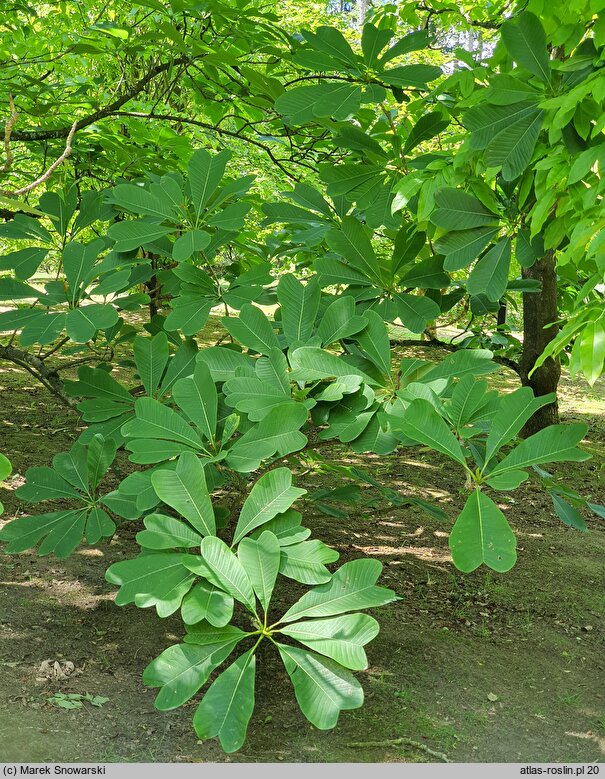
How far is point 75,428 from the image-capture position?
16.8ft

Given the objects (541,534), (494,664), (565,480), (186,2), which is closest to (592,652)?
(494,664)

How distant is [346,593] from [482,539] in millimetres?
317

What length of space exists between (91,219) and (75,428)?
283cm

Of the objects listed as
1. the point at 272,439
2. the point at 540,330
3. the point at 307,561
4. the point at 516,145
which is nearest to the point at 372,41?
the point at 516,145

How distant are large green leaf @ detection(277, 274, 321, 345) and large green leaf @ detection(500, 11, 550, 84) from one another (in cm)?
72

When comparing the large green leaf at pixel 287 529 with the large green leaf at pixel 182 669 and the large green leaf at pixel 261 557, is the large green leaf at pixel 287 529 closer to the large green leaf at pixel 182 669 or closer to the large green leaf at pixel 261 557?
the large green leaf at pixel 261 557

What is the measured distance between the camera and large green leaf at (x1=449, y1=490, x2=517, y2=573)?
126cm

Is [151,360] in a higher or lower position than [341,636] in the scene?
higher

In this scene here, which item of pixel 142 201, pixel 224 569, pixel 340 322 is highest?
pixel 142 201

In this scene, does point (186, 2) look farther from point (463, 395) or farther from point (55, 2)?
point (463, 395)

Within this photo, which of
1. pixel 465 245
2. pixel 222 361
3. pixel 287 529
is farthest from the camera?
pixel 465 245

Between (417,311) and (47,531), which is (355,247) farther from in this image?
(47,531)

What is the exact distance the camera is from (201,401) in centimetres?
167

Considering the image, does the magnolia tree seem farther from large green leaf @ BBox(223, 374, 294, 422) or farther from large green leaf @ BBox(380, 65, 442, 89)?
large green leaf @ BBox(380, 65, 442, 89)
